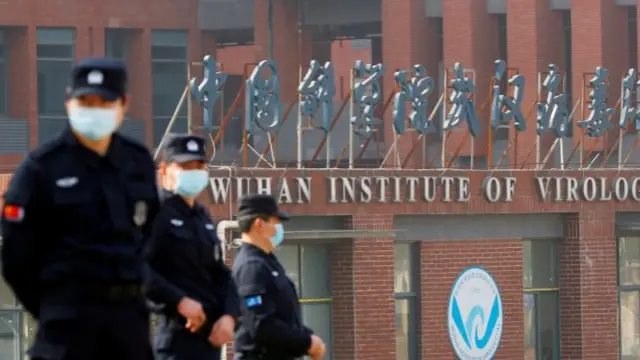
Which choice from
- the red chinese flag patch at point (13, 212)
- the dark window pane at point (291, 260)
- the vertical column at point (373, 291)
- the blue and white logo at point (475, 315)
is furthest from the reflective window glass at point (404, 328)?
the red chinese flag patch at point (13, 212)

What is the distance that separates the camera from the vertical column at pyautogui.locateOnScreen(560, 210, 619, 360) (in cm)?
2902

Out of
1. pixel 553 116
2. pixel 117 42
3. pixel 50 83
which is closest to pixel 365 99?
pixel 553 116

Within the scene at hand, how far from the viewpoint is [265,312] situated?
9.45m

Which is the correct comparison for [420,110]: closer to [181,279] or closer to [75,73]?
[181,279]

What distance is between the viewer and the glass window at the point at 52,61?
52750 millimetres

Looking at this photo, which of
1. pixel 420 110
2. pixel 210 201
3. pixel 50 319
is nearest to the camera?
pixel 50 319

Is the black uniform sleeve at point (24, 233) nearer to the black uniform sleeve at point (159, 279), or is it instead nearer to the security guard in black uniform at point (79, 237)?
the security guard in black uniform at point (79, 237)

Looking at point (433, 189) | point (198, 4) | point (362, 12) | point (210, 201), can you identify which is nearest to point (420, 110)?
point (433, 189)

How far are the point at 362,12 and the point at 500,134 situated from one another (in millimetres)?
6855

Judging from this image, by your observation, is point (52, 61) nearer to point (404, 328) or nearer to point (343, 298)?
point (404, 328)

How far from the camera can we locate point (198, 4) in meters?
56.3

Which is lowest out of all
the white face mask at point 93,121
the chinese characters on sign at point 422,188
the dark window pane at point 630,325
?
the dark window pane at point 630,325

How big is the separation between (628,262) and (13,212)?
2453 cm

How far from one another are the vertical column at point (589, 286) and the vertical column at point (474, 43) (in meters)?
17.8
